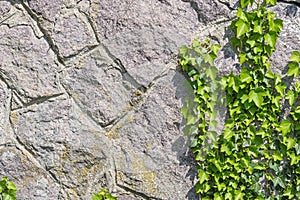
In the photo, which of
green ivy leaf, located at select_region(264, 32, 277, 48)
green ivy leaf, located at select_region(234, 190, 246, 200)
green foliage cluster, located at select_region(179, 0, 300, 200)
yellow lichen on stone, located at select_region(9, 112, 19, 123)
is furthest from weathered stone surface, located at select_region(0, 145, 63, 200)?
green ivy leaf, located at select_region(264, 32, 277, 48)

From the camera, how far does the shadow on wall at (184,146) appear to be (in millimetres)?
2416

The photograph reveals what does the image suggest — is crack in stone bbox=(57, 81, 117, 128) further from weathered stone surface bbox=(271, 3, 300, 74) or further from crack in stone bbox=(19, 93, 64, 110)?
weathered stone surface bbox=(271, 3, 300, 74)

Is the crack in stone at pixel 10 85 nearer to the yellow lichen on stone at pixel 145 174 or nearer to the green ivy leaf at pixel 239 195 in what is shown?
the yellow lichen on stone at pixel 145 174

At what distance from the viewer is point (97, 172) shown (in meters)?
2.47

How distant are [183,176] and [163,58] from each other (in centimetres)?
60

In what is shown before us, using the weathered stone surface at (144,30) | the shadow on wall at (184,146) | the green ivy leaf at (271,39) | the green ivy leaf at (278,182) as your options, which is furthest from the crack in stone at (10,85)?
the green ivy leaf at (278,182)

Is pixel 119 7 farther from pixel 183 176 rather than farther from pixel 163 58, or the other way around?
pixel 183 176

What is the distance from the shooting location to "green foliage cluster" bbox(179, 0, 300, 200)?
2379mm

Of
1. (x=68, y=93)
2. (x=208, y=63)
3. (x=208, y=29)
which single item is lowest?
(x=68, y=93)

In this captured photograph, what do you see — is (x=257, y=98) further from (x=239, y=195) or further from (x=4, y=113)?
(x=4, y=113)

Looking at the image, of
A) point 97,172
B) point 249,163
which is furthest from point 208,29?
point 97,172

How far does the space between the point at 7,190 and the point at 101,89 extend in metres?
0.68

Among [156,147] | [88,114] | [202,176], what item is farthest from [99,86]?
[202,176]

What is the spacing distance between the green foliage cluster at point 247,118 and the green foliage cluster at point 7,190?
0.91 metres
